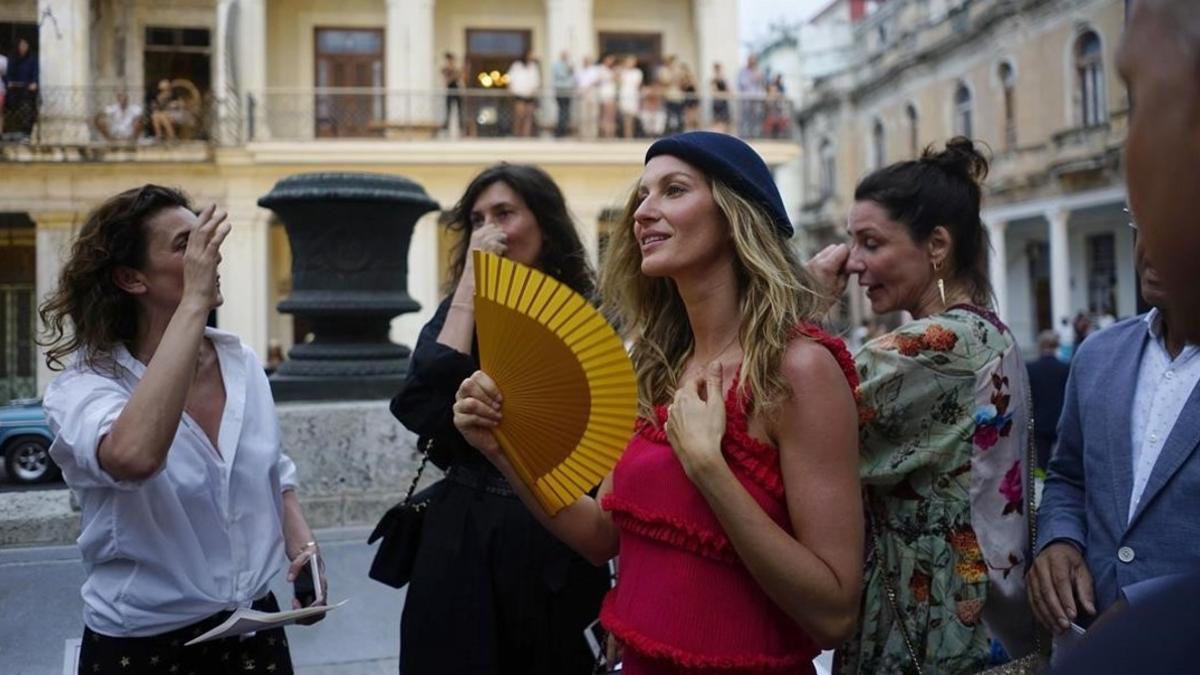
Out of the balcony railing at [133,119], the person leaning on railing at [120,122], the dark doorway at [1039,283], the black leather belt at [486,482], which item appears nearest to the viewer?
the black leather belt at [486,482]

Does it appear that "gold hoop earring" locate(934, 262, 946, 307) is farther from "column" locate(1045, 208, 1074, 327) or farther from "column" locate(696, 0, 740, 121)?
"column" locate(1045, 208, 1074, 327)

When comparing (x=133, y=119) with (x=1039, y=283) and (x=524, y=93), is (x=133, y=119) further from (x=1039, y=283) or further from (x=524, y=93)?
(x=1039, y=283)

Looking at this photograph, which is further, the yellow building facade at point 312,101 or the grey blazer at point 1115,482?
the yellow building facade at point 312,101

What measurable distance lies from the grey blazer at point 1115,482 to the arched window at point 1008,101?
2839 centimetres

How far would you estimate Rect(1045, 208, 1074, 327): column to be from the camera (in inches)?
1043

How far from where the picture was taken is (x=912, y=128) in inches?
1325

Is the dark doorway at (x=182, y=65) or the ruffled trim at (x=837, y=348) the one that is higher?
the dark doorway at (x=182, y=65)

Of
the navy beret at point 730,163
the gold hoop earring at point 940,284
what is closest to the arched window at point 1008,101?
the gold hoop earring at point 940,284

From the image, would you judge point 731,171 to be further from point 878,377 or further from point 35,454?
point 35,454

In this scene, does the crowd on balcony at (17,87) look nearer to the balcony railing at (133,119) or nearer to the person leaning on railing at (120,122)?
the balcony railing at (133,119)

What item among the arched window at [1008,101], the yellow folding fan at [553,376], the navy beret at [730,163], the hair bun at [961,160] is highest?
the arched window at [1008,101]

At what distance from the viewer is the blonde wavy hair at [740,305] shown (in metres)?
1.85

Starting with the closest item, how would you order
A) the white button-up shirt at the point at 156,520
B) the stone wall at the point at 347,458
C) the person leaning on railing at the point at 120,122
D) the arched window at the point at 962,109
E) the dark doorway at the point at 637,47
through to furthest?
the white button-up shirt at the point at 156,520 → the stone wall at the point at 347,458 → the person leaning on railing at the point at 120,122 → the dark doorway at the point at 637,47 → the arched window at the point at 962,109

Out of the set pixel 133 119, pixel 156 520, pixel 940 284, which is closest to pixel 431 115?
pixel 133 119
